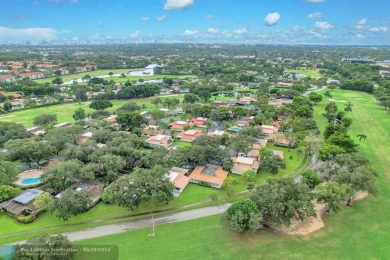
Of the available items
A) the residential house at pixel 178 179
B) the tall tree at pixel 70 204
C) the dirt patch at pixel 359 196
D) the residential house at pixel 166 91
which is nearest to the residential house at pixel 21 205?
the tall tree at pixel 70 204

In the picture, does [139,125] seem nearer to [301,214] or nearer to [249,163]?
[249,163]

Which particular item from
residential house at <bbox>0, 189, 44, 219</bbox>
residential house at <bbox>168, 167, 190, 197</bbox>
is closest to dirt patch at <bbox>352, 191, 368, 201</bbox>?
residential house at <bbox>168, 167, 190, 197</bbox>

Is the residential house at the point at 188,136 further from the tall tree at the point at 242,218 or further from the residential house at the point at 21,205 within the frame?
the residential house at the point at 21,205

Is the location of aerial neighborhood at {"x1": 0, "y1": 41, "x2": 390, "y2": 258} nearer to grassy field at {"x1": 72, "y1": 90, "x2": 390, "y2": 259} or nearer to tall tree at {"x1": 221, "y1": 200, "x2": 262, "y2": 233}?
tall tree at {"x1": 221, "y1": 200, "x2": 262, "y2": 233}

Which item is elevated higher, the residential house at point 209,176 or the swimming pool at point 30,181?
the residential house at point 209,176

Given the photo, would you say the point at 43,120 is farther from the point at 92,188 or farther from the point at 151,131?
the point at 92,188

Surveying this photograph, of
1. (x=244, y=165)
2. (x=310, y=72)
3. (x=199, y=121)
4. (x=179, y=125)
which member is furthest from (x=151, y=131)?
(x=310, y=72)

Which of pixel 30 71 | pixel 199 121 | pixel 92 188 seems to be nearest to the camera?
pixel 92 188

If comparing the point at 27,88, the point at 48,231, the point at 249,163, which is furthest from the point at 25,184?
the point at 27,88
